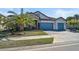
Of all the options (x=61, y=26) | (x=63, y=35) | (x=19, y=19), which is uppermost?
(x=19, y=19)

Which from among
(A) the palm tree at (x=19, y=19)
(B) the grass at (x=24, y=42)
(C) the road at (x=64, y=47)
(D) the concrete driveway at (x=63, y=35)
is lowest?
(C) the road at (x=64, y=47)

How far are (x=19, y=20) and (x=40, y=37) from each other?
1.58 ft

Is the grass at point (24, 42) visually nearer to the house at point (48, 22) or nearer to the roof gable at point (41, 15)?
the house at point (48, 22)

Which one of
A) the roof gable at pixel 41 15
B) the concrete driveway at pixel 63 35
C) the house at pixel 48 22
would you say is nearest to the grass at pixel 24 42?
the concrete driveway at pixel 63 35

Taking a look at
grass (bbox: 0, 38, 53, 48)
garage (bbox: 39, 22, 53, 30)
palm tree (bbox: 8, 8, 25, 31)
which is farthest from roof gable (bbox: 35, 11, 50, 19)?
grass (bbox: 0, 38, 53, 48)

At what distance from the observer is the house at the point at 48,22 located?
186 inches

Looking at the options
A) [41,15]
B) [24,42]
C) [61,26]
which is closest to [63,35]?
[61,26]

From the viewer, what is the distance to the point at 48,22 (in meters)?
4.79

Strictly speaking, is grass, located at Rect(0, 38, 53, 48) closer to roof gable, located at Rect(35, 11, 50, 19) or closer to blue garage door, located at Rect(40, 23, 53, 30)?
blue garage door, located at Rect(40, 23, 53, 30)

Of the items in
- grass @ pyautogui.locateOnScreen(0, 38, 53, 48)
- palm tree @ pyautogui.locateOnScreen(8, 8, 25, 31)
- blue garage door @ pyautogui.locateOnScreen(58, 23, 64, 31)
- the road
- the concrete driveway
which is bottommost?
the road

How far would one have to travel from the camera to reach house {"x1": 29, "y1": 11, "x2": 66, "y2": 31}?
4723 millimetres

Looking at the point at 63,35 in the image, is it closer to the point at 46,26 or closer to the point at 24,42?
the point at 46,26
